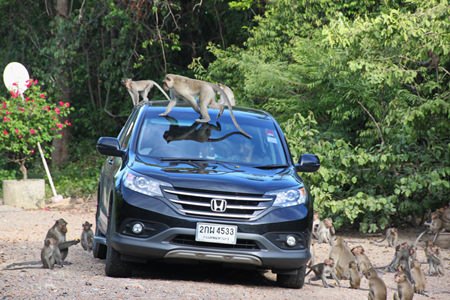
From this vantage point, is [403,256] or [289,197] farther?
[403,256]

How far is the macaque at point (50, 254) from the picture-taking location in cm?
1060

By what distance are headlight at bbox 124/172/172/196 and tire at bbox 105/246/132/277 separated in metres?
0.67

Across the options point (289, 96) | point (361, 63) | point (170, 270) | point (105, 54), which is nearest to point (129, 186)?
point (170, 270)

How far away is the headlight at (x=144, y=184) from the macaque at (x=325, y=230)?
599cm

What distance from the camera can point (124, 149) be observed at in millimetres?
10820

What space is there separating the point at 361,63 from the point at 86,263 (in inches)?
244

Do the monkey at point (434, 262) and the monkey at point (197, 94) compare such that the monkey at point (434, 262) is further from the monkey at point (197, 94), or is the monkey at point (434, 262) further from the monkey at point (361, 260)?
the monkey at point (197, 94)

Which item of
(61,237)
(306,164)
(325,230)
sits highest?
(306,164)

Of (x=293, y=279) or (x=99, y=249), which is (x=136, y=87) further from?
(x=293, y=279)

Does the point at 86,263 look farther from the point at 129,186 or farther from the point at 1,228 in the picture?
the point at 1,228

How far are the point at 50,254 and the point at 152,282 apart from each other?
1.67 metres

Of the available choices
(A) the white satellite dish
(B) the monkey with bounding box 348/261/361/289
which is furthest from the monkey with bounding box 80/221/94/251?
(A) the white satellite dish

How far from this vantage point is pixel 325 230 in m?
15.3


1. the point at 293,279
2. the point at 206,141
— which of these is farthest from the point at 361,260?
the point at 206,141
